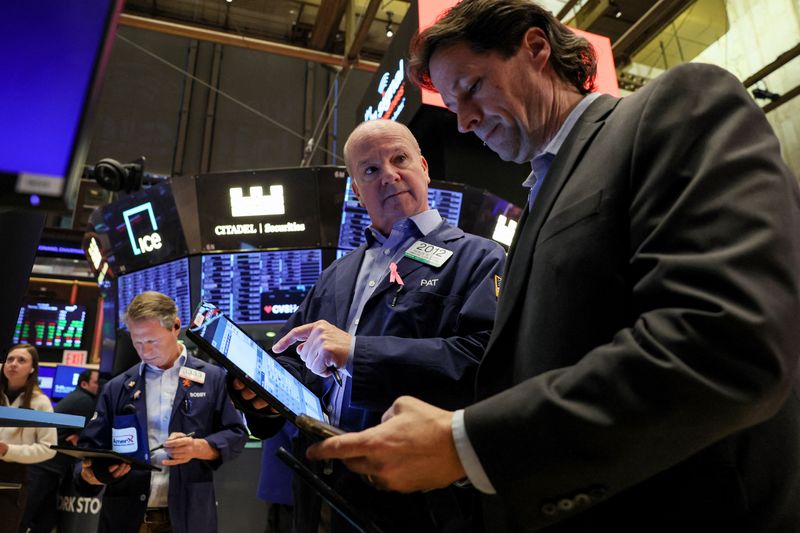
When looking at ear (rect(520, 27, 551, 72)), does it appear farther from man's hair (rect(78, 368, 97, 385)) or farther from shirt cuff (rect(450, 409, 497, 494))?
man's hair (rect(78, 368, 97, 385))

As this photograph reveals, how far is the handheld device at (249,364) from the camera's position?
1.11 metres

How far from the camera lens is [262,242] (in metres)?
5.84

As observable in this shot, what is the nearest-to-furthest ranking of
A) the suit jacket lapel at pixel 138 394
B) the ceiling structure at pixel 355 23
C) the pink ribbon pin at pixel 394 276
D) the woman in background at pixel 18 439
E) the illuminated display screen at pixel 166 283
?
the pink ribbon pin at pixel 394 276
the suit jacket lapel at pixel 138 394
the woman in background at pixel 18 439
the illuminated display screen at pixel 166 283
the ceiling structure at pixel 355 23

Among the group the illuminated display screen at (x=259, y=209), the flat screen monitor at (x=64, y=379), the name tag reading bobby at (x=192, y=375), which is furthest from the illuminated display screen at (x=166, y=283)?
the name tag reading bobby at (x=192, y=375)

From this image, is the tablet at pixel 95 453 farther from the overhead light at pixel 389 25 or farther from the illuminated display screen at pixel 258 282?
the overhead light at pixel 389 25

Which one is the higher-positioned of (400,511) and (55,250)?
(55,250)

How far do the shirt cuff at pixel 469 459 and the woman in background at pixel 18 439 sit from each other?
7.90 feet

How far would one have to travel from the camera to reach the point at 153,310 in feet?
10.8

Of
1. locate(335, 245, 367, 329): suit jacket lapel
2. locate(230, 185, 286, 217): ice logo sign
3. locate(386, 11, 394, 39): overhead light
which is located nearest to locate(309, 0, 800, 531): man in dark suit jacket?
locate(335, 245, 367, 329): suit jacket lapel

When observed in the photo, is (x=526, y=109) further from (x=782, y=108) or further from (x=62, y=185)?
(x=782, y=108)

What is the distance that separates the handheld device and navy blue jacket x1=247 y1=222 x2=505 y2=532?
146mm

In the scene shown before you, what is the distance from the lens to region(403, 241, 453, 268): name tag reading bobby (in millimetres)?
1764

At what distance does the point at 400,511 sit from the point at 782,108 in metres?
10.2


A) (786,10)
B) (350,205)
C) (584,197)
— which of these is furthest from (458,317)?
(786,10)
